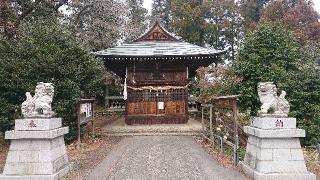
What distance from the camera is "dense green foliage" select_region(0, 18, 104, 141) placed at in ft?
48.9

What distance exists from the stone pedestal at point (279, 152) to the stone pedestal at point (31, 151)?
4974 mm

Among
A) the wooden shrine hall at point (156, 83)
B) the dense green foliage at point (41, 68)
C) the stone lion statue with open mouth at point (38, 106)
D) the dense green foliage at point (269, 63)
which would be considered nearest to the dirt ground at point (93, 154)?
the dense green foliage at point (41, 68)

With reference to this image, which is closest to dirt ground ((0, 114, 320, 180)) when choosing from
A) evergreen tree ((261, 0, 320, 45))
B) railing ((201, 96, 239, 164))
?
railing ((201, 96, 239, 164))

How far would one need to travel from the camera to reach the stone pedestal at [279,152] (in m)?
8.48

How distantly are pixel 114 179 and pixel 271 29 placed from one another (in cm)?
1450

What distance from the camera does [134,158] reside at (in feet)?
39.7

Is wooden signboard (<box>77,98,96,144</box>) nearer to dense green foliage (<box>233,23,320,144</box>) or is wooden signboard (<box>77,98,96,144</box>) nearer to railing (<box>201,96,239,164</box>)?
railing (<box>201,96,239,164</box>)

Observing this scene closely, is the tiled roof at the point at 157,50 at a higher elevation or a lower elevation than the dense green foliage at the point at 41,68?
higher

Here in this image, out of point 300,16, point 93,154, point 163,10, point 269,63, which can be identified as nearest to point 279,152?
point 93,154

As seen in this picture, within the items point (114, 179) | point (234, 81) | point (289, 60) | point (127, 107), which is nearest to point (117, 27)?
point (127, 107)

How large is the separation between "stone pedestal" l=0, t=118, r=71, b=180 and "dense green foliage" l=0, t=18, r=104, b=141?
254 inches

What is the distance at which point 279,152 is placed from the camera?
28.2 ft

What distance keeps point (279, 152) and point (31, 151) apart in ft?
19.4

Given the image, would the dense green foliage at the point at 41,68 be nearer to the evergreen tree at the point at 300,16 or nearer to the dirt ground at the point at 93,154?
the dirt ground at the point at 93,154
